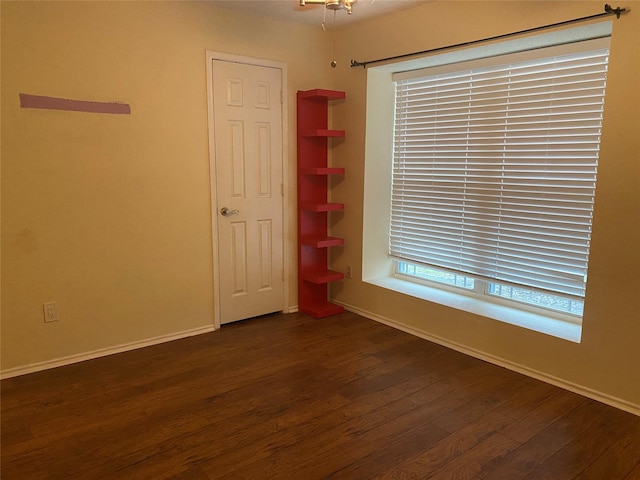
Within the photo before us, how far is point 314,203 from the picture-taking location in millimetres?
4023

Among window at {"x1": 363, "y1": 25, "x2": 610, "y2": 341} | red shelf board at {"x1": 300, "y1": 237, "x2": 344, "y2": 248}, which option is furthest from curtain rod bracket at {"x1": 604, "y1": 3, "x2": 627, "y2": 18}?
red shelf board at {"x1": 300, "y1": 237, "x2": 344, "y2": 248}

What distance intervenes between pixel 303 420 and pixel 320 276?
171 cm

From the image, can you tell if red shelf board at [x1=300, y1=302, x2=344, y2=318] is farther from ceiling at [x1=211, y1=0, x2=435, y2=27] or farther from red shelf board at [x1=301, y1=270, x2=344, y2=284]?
ceiling at [x1=211, y1=0, x2=435, y2=27]

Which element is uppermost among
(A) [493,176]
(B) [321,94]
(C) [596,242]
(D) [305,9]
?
(D) [305,9]

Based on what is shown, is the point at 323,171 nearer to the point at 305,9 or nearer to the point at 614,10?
the point at 305,9

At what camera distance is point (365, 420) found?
95.0 inches

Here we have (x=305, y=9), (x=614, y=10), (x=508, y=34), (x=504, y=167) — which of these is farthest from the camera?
(x=305, y=9)

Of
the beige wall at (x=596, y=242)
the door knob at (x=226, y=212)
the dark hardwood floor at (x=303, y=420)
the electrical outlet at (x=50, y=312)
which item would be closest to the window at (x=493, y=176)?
the beige wall at (x=596, y=242)

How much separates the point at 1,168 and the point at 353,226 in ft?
A: 8.40

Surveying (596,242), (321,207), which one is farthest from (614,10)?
(321,207)

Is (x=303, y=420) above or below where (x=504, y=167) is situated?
below

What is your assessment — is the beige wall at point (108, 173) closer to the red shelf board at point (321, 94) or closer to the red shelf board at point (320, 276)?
the red shelf board at point (321, 94)

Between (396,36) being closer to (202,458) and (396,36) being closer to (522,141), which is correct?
(522,141)

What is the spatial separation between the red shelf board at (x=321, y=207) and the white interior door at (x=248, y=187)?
22 cm
